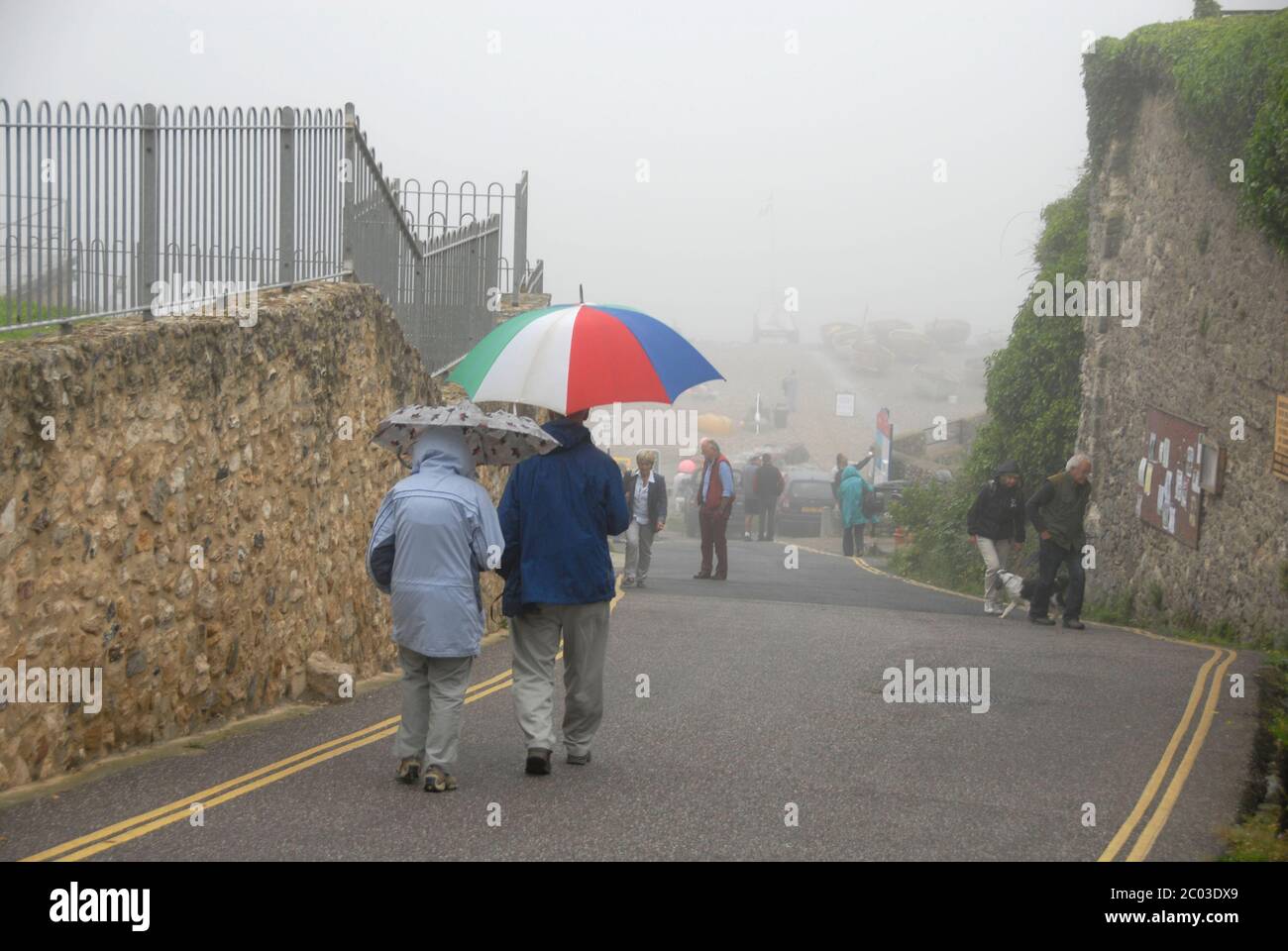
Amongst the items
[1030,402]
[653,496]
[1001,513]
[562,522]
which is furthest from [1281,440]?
[1030,402]

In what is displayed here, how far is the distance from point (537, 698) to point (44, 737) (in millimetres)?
2318

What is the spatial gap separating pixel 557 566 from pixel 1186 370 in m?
10.6

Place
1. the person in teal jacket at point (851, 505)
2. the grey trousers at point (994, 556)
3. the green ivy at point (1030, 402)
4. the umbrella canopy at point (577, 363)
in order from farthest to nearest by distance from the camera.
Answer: the person in teal jacket at point (851, 505) → the green ivy at point (1030, 402) → the grey trousers at point (994, 556) → the umbrella canopy at point (577, 363)

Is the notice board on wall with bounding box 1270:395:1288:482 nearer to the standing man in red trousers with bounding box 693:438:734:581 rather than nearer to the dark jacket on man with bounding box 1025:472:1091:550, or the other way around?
the dark jacket on man with bounding box 1025:472:1091:550

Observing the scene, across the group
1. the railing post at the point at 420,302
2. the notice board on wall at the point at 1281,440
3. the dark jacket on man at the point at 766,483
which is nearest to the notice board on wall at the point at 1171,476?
the notice board on wall at the point at 1281,440

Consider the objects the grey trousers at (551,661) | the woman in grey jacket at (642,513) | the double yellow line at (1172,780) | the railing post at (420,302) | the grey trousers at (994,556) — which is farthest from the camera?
the woman in grey jacket at (642,513)

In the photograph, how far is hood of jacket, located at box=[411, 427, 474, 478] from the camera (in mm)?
6727

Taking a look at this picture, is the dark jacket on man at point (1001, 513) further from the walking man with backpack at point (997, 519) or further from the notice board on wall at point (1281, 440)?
the notice board on wall at point (1281, 440)

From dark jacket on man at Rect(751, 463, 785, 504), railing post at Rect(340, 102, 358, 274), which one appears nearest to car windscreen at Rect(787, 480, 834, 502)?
dark jacket on man at Rect(751, 463, 785, 504)

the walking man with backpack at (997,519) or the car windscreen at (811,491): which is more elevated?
the walking man with backpack at (997,519)

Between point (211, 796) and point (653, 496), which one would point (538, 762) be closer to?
point (211, 796)

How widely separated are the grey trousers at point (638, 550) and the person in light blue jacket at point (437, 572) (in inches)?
402

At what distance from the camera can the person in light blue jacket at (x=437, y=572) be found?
6.59m

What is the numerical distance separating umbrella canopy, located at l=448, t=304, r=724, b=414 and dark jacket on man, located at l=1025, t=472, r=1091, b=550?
7994 millimetres
